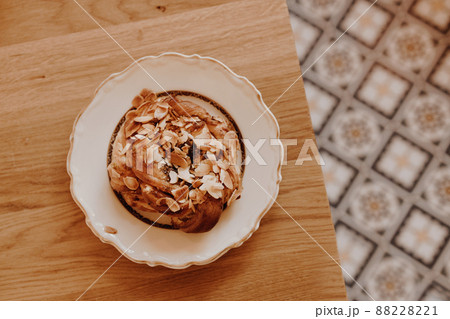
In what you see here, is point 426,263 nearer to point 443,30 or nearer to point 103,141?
point 443,30

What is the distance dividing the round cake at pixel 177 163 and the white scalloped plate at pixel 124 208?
4 centimetres

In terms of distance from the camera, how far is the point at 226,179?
803 millimetres

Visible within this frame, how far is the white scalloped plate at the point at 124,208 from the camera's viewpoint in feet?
2.81

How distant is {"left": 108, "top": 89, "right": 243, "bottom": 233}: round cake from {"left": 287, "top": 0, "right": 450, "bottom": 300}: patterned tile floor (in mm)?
677

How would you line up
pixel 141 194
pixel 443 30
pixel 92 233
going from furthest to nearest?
pixel 443 30, pixel 92 233, pixel 141 194

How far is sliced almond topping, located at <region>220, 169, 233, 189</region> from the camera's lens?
2.61 ft

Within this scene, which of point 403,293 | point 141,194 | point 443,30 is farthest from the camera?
point 443,30

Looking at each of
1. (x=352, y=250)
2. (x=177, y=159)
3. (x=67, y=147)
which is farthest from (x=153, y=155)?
(x=352, y=250)

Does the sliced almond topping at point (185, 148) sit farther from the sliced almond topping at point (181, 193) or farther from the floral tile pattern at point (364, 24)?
the floral tile pattern at point (364, 24)

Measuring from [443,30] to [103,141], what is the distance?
1.28 m

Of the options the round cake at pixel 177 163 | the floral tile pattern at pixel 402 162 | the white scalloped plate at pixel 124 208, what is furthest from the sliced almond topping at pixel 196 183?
the floral tile pattern at pixel 402 162

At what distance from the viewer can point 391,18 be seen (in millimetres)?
1449
